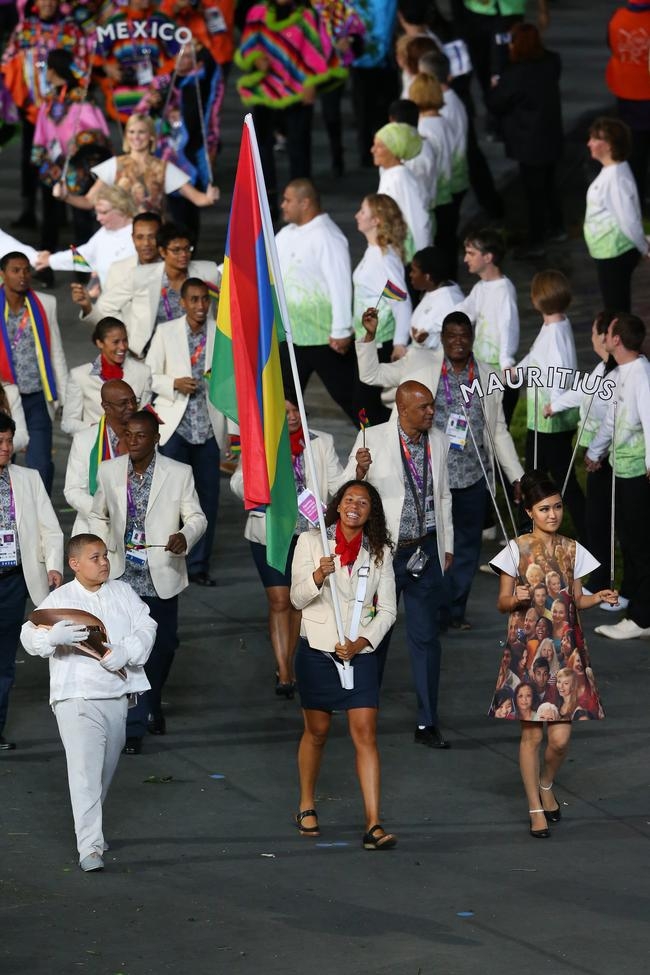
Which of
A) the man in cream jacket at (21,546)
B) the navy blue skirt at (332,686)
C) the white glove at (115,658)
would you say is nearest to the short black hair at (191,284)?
the man in cream jacket at (21,546)

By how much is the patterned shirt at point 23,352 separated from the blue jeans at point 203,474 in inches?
38.9

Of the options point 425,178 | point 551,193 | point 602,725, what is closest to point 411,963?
point 602,725

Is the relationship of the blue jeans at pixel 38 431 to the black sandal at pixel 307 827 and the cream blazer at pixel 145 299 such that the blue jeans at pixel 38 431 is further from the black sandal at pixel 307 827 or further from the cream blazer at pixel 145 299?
the black sandal at pixel 307 827

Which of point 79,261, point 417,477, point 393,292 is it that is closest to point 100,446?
point 417,477

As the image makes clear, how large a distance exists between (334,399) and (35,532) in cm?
403

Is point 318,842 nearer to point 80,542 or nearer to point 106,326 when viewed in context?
point 80,542

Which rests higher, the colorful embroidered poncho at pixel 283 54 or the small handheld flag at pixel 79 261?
the colorful embroidered poncho at pixel 283 54

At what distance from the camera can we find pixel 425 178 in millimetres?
16047

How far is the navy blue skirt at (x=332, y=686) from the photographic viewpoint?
30.8ft

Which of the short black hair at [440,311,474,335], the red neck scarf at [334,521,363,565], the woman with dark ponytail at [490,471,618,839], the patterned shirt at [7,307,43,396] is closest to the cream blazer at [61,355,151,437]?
the patterned shirt at [7,307,43,396]

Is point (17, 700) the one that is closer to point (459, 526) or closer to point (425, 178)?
point (459, 526)

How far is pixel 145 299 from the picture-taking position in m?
13.2

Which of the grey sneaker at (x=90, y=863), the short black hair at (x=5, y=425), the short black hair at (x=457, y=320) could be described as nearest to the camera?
the grey sneaker at (x=90, y=863)

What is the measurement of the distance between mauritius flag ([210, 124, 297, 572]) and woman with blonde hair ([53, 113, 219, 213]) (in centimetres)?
555
